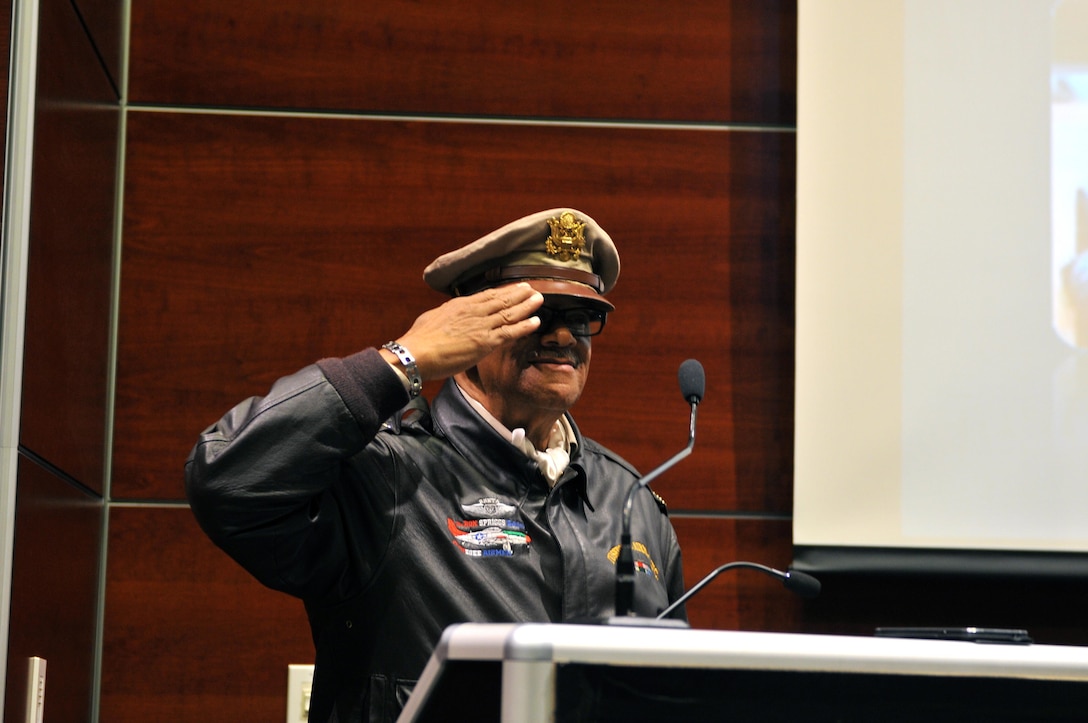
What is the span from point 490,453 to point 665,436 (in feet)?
2.65

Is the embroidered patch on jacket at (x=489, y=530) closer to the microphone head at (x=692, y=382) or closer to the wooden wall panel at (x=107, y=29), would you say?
the microphone head at (x=692, y=382)

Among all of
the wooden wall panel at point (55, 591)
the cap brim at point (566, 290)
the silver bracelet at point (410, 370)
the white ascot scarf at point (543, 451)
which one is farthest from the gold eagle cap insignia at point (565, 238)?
the wooden wall panel at point (55, 591)

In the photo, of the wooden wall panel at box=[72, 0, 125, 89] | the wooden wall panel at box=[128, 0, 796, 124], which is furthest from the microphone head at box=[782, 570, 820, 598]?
the wooden wall panel at box=[72, 0, 125, 89]

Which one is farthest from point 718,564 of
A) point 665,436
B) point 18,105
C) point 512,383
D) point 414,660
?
point 18,105

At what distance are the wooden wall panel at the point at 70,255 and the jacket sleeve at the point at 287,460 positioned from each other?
510mm

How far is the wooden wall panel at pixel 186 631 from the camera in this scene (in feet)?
9.06

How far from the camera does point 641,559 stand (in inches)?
86.3

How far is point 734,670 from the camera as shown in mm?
1030

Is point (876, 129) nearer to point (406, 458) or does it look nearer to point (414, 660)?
point (406, 458)

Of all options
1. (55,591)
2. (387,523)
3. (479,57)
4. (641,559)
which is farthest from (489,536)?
(479,57)

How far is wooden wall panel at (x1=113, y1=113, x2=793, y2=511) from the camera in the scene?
2.86 metres

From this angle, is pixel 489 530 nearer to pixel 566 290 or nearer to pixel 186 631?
pixel 566 290

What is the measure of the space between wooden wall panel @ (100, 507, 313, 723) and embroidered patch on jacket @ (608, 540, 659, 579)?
895 millimetres

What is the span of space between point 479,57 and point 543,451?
3.58 ft
